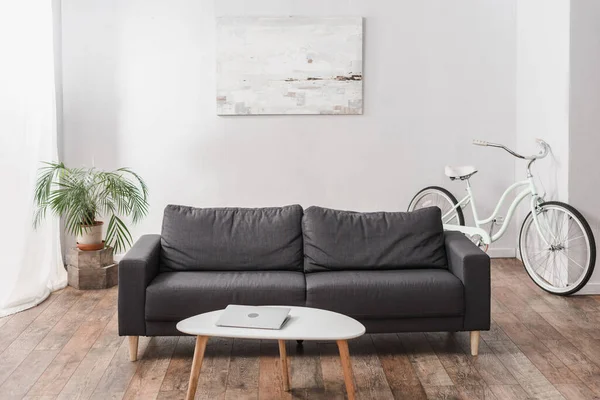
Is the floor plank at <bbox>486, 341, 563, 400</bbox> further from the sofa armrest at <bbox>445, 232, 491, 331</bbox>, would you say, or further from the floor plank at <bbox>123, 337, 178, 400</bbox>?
the floor plank at <bbox>123, 337, 178, 400</bbox>

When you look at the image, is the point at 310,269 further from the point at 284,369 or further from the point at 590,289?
the point at 590,289

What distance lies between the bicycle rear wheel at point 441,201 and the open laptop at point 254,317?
2.97 meters

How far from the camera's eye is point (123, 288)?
11.3ft

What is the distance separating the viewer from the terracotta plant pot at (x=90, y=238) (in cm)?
507

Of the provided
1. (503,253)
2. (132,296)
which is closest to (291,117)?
(503,253)

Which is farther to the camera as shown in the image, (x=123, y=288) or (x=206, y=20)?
(x=206, y=20)

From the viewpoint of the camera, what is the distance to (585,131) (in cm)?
477

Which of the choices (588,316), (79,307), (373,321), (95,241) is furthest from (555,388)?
(95,241)

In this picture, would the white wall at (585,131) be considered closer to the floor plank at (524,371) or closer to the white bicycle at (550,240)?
the white bicycle at (550,240)

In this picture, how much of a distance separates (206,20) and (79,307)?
2556 millimetres

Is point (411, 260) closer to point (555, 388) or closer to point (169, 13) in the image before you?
point (555, 388)

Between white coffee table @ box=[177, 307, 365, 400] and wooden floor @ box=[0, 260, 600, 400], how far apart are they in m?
0.32

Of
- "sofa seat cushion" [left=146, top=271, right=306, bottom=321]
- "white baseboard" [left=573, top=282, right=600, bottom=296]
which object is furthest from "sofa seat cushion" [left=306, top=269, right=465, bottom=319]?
"white baseboard" [left=573, top=282, right=600, bottom=296]

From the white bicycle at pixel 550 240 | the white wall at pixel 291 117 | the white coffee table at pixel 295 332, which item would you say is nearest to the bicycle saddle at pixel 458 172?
the white bicycle at pixel 550 240
